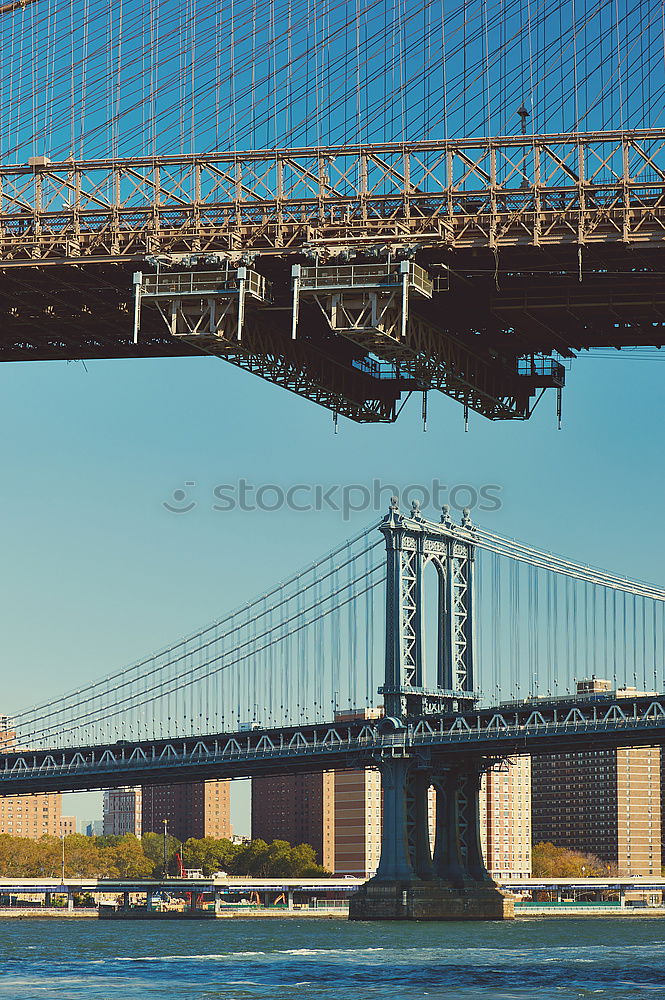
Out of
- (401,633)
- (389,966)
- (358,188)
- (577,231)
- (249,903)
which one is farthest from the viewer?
(249,903)

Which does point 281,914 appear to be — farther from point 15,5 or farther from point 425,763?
point 15,5

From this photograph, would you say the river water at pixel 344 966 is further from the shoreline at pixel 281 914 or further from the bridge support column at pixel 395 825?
the shoreline at pixel 281 914

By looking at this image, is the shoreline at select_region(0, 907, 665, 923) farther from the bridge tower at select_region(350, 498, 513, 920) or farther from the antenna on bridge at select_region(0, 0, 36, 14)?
the antenna on bridge at select_region(0, 0, 36, 14)

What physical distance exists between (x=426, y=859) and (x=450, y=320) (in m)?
95.7

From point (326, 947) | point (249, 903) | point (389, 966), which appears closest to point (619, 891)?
point (249, 903)

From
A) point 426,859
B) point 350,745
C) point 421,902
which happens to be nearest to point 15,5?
point 421,902

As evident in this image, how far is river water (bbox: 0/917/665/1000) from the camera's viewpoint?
1790 inches

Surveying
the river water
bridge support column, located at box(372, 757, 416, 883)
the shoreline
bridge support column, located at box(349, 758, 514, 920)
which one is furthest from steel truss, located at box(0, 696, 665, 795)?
the river water

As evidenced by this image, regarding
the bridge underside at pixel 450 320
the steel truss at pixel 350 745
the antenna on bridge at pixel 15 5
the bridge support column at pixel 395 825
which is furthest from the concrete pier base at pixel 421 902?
the bridge underside at pixel 450 320

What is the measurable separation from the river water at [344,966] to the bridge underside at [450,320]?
833 inches

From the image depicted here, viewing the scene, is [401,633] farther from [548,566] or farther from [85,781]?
[85,781]

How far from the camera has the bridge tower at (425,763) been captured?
11303 cm

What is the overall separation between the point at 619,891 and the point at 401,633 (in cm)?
8195

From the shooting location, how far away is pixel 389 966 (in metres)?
57.4
